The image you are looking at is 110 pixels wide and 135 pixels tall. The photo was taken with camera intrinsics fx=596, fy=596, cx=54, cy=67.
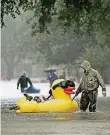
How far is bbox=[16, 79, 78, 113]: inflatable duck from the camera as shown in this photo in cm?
1698

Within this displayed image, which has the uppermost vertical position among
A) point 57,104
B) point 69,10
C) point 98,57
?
point 98,57

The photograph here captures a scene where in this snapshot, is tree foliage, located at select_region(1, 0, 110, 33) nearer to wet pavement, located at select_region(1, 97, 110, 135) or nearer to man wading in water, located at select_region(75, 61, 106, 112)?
man wading in water, located at select_region(75, 61, 106, 112)

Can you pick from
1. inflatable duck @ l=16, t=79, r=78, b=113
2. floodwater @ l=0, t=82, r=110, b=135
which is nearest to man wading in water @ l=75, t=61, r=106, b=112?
inflatable duck @ l=16, t=79, r=78, b=113

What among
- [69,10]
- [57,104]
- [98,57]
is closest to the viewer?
[57,104]

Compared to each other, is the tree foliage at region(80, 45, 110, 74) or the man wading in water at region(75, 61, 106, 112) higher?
the tree foliage at region(80, 45, 110, 74)

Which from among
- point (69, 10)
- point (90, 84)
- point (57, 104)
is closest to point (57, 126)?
point (57, 104)

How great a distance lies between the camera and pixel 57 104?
17.0m

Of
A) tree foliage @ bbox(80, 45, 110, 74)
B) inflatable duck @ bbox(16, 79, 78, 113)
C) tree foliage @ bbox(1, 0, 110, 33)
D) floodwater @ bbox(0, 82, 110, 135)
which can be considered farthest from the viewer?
tree foliage @ bbox(80, 45, 110, 74)

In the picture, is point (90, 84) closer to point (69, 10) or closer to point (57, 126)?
point (57, 126)

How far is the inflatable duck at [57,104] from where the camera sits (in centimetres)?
1698

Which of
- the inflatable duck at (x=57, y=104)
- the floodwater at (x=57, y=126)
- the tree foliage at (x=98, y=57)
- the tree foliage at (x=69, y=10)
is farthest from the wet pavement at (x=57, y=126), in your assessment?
the tree foliage at (x=98, y=57)

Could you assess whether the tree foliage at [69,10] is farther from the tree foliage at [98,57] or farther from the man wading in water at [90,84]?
the tree foliage at [98,57]

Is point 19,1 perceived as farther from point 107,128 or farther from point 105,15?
point 107,128

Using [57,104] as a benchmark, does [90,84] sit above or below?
above
